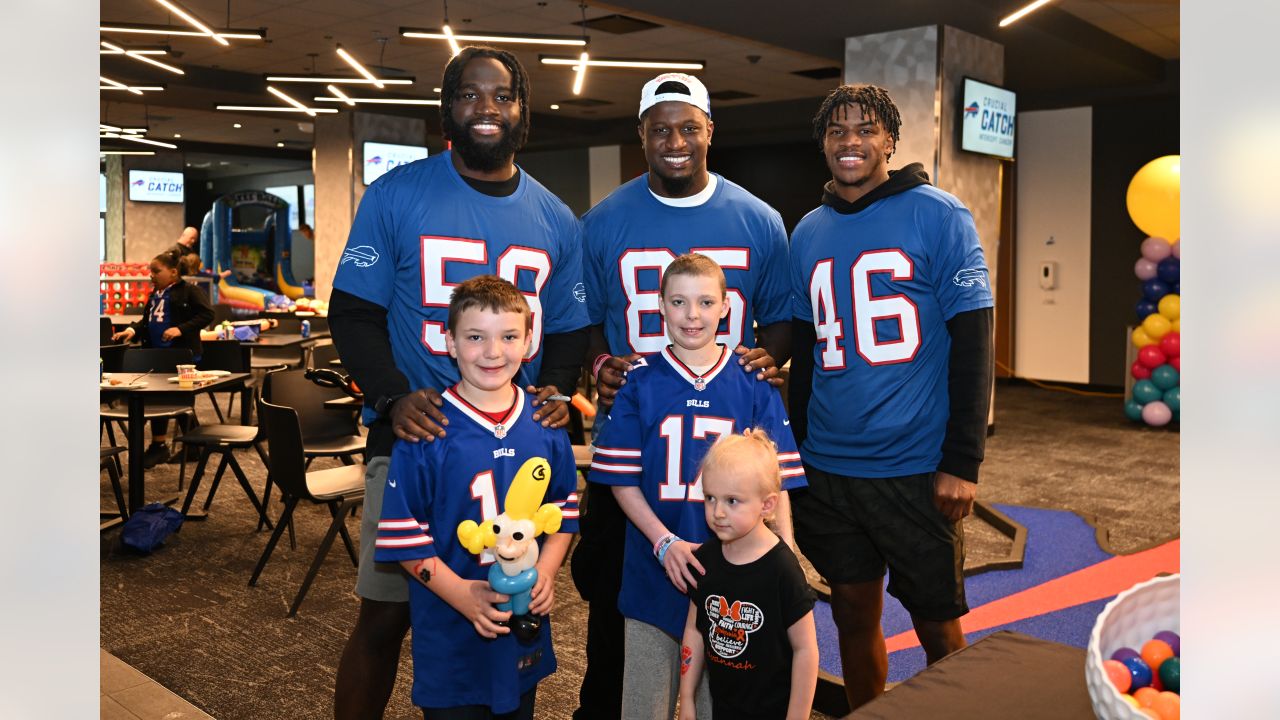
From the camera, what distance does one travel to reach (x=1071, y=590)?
4.30m

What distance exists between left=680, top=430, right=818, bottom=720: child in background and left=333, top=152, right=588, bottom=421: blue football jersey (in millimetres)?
652

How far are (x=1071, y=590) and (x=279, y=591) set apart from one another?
3416 millimetres

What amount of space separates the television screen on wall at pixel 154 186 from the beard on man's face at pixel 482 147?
21.1m

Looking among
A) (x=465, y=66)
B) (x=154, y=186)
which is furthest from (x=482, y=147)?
(x=154, y=186)

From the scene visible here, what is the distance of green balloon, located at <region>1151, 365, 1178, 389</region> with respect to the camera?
8.44 meters

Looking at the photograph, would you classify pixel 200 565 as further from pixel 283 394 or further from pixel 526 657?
pixel 526 657

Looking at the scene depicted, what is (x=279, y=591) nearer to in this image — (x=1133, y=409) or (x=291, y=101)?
(x=1133, y=409)

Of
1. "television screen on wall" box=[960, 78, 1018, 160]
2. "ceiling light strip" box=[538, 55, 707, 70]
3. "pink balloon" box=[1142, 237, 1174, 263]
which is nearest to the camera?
"television screen on wall" box=[960, 78, 1018, 160]

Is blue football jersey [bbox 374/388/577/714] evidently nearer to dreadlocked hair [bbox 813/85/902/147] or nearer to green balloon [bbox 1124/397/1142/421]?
dreadlocked hair [bbox 813/85/902/147]

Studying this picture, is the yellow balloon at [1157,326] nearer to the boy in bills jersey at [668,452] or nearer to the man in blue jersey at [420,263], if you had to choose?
the boy in bills jersey at [668,452]

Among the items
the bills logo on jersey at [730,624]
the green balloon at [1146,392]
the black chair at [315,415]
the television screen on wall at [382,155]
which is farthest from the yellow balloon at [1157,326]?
the television screen on wall at [382,155]

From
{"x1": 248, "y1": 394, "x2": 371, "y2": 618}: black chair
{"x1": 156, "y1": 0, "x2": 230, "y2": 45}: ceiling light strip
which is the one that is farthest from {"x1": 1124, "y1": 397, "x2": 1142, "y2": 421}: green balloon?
{"x1": 156, "y1": 0, "x2": 230, "y2": 45}: ceiling light strip

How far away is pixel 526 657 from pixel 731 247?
1.08 meters

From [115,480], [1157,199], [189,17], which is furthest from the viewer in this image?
[1157,199]
